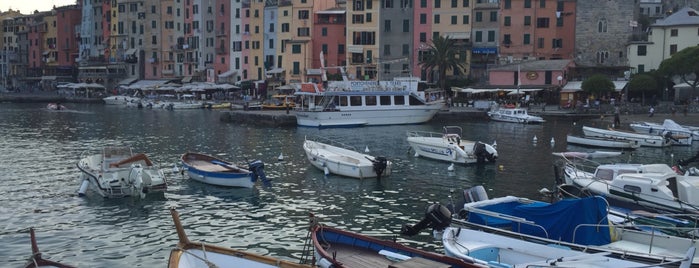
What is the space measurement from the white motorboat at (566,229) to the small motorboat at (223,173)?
11431 mm

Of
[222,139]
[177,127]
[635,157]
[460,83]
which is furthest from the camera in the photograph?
[460,83]

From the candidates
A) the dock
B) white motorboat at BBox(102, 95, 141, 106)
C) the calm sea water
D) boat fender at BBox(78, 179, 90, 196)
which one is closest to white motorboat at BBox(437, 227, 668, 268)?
the calm sea water

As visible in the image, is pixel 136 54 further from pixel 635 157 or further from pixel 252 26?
pixel 635 157

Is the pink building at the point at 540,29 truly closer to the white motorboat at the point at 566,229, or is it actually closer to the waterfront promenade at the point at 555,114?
the waterfront promenade at the point at 555,114

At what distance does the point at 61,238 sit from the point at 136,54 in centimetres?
10381

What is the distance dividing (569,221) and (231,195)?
15.4 m

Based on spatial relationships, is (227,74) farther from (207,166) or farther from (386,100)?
(207,166)

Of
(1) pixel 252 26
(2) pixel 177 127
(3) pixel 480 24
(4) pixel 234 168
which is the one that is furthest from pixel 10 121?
(3) pixel 480 24

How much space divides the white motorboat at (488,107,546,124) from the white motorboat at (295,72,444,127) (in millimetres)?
5956

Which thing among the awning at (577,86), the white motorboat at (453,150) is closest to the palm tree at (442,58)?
the awning at (577,86)

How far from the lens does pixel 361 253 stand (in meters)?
17.4

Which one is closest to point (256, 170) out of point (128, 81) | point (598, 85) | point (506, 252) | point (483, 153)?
point (483, 153)

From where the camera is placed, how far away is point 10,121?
235ft

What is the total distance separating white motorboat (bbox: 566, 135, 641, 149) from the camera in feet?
153
